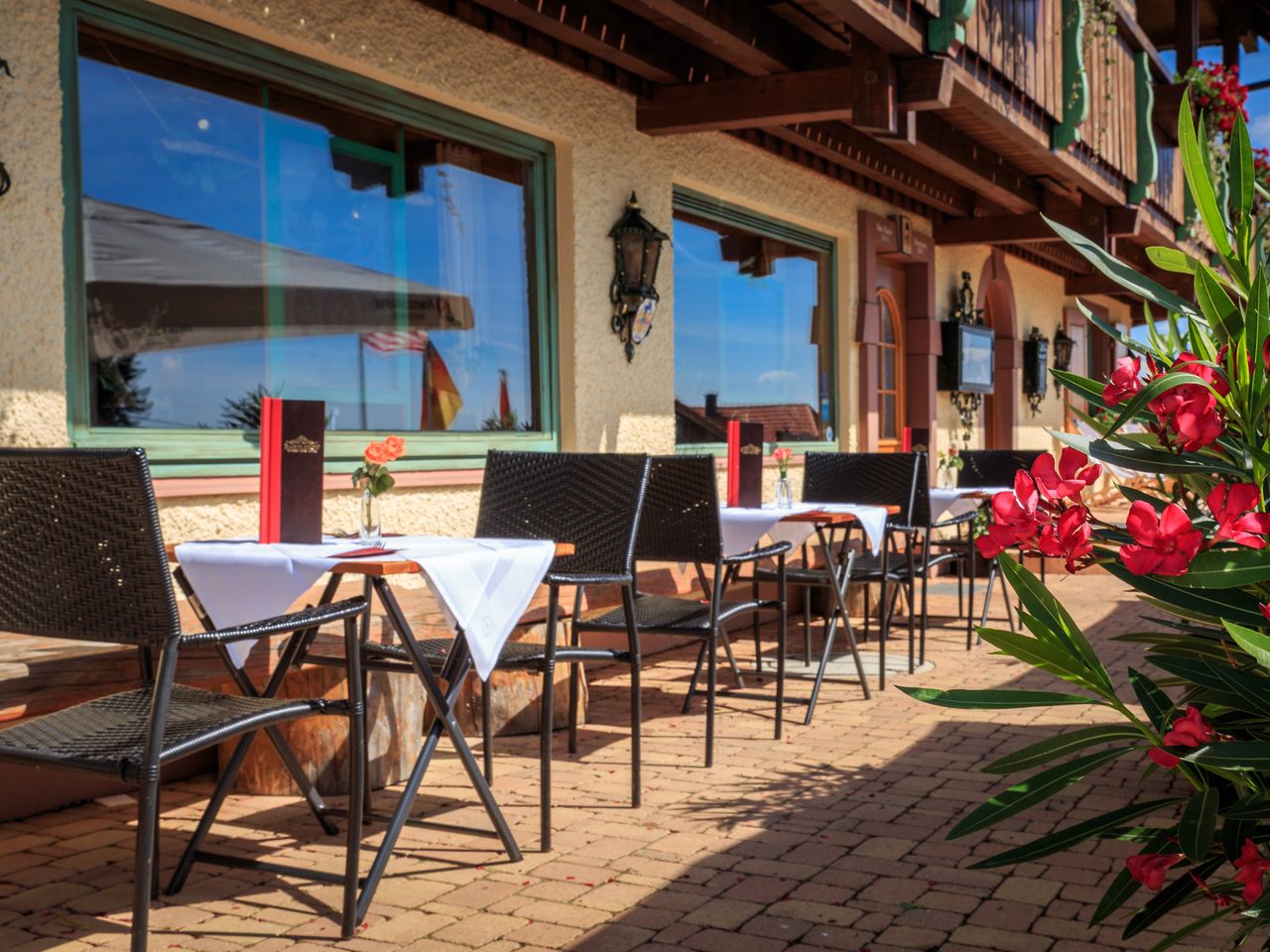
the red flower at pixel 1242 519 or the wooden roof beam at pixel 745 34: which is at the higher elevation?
the wooden roof beam at pixel 745 34

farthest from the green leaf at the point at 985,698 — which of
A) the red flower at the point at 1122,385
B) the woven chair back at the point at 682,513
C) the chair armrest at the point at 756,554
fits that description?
the chair armrest at the point at 756,554

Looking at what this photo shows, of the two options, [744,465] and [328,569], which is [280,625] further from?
[744,465]

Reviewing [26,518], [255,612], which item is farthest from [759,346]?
[26,518]

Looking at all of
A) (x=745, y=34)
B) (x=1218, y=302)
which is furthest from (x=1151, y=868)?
(x=745, y=34)

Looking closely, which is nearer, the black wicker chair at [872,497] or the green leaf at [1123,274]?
the green leaf at [1123,274]

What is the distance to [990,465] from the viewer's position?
8.16 metres

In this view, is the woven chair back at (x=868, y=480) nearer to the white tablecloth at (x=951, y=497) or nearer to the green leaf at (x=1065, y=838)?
the white tablecloth at (x=951, y=497)

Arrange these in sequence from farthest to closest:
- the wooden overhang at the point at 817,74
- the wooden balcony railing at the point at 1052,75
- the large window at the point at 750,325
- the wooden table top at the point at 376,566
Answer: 1. the large window at the point at 750,325
2. the wooden balcony railing at the point at 1052,75
3. the wooden overhang at the point at 817,74
4. the wooden table top at the point at 376,566

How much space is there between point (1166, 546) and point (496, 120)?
504cm

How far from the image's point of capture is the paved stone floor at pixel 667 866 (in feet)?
9.22

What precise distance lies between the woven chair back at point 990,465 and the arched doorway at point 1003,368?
4.97 m

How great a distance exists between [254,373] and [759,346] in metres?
4.35

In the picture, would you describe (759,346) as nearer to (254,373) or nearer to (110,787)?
A: (254,373)

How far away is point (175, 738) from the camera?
2.35 m
